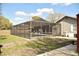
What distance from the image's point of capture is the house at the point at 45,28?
2.13 m

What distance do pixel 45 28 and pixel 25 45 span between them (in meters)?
0.27

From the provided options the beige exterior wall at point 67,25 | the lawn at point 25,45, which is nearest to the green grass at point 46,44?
the lawn at point 25,45

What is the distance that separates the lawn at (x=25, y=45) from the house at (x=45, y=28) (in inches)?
2.5

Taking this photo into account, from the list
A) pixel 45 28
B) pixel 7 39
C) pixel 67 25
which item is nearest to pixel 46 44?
pixel 45 28

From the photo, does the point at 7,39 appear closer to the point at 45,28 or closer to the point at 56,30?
the point at 45,28

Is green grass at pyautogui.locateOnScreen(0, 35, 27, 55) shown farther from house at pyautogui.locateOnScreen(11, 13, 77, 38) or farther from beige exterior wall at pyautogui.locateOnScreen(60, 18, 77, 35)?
beige exterior wall at pyautogui.locateOnScreen(60, 18, 77, 35)

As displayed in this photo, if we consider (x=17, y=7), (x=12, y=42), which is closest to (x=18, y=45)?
(x=12, y=42)

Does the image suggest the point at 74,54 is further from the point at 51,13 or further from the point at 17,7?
the point at 17,7

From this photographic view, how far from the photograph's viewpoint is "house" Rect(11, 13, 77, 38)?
2.13m

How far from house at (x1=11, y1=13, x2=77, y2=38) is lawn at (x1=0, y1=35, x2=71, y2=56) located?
62mm

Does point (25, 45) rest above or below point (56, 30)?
below

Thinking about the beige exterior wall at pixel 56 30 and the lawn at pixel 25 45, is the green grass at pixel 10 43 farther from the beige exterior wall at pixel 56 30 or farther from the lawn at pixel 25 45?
the beige exterior wall at pixel 56 30

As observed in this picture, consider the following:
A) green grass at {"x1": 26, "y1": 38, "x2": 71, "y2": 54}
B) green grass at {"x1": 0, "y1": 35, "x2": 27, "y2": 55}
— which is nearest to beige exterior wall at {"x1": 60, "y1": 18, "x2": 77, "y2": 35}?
green grass at {"x1": 26, "y1": 38, "x2": 71, "y2": 54}

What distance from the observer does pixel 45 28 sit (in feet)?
7.02
